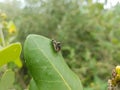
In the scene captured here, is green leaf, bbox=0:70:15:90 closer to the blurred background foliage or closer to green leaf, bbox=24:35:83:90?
green leaf, bbox=24:35:83:90

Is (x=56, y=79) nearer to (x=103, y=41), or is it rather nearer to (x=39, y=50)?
(x=39, y=50)

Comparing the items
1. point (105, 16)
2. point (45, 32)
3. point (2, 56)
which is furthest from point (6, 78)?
point (45, 32)

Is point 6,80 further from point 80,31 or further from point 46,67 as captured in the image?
point 80,31

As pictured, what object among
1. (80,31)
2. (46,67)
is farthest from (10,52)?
(80,31)

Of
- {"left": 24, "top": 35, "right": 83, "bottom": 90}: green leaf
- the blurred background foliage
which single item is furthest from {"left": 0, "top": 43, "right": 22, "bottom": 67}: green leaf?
the blurred background foliage

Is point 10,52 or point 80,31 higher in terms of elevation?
point 10,52

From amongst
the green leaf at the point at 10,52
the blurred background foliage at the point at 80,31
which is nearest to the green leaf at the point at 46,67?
the green leaf at the point at 10,52
